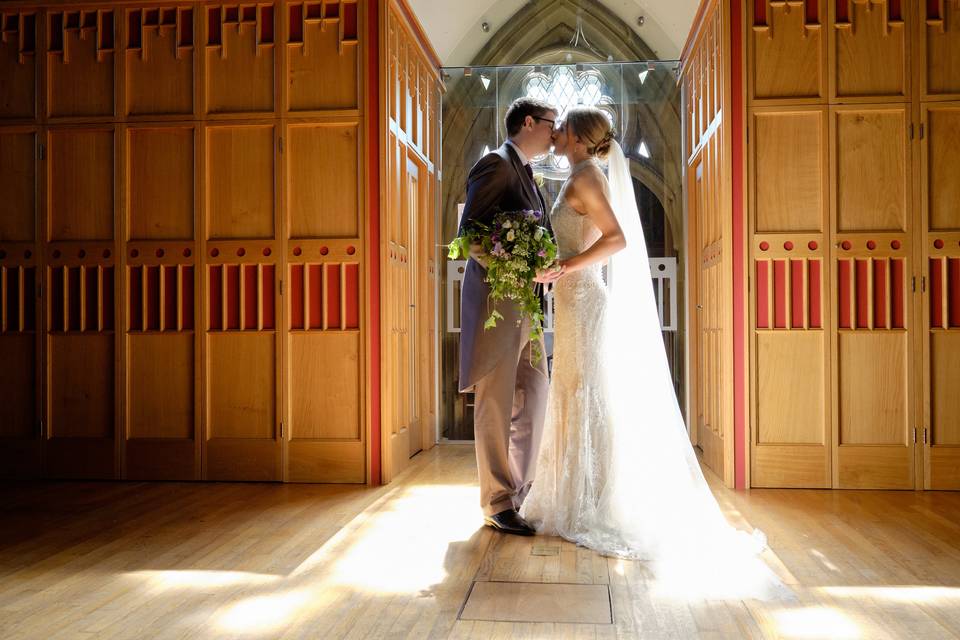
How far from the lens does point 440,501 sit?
4402mm

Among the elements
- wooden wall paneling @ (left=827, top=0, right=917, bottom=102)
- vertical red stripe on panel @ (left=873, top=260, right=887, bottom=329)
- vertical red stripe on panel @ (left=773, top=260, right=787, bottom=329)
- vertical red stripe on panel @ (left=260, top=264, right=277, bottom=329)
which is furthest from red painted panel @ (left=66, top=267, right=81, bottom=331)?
vertical red stripe on panel @ (left=873, top=260, right=887, bottom=329)

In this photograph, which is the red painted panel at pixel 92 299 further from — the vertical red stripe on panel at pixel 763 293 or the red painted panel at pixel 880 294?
the red painted panel at pixel 880 294

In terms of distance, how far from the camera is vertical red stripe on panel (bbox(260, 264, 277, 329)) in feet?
16.4

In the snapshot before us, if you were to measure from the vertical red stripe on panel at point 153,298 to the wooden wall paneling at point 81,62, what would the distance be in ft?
3.39

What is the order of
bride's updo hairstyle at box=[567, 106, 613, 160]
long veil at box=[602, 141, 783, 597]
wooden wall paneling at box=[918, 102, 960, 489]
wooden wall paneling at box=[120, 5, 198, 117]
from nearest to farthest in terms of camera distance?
1. long veil at box=[602, 141, 783, 597]
2. bride's updo hairstyle at box=[567, 106, 613, 160]
3. wooden wall paneling at box=[918, 102, 960, 489]
4. wooden wall paneling at box=[120, 5, 198, 117]

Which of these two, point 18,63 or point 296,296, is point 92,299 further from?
point 18,63

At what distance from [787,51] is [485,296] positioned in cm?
252

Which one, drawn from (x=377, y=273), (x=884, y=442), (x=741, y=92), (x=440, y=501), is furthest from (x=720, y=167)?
(x=440, y=501)

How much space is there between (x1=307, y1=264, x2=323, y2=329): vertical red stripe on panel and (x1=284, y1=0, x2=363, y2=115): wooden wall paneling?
97 cm

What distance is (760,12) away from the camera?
15.7 ft

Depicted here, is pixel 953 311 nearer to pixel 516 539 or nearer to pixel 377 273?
pixel 516 539

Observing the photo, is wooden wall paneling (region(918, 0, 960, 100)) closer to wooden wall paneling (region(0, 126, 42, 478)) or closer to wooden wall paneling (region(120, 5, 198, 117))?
wooden wall paneling (region(120, 5, 198, 117))

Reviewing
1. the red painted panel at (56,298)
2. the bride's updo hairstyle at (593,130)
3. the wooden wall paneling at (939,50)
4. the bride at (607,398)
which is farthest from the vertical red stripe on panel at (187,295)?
the wooden wall paneling at (939,50)

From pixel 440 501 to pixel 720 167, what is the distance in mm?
2615
